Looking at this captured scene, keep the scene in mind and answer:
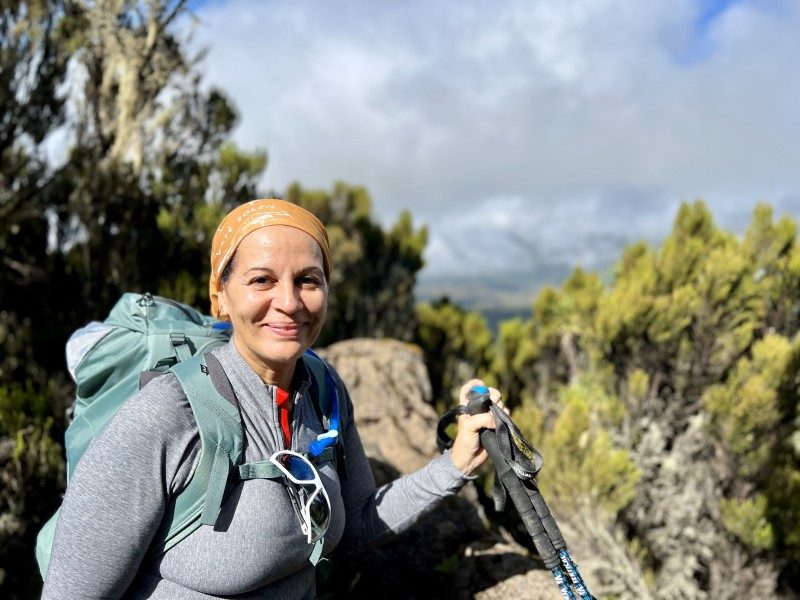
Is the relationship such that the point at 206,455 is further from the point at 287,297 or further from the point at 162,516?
the point at 287,297

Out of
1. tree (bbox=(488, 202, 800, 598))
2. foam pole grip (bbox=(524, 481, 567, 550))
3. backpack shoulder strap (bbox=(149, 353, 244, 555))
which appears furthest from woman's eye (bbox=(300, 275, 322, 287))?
tree (bbox=(488, 202, 800, 598))

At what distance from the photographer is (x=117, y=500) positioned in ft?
4.44

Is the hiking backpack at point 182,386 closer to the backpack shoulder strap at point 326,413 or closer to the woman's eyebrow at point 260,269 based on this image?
the backpack shoulder strap at point 326,413

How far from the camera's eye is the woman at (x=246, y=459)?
136cm

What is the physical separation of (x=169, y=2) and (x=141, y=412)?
683cm

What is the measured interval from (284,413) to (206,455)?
0.28m

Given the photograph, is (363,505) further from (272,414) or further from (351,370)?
(351,370)

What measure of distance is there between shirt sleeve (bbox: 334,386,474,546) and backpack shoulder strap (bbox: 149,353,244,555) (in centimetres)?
59

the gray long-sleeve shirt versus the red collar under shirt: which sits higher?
the red collar under shirt

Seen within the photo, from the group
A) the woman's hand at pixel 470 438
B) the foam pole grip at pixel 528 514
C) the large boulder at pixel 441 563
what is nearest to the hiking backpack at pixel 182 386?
the woman's hand at pixel 470 438

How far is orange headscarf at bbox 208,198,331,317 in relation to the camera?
1546 mm

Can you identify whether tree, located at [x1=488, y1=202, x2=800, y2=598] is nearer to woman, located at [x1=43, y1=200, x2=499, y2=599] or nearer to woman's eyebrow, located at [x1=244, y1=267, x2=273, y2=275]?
woman, located at [x1=43, y1=200, x2=499, y2=599]

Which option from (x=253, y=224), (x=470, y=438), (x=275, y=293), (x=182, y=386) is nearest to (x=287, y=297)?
(x=275, y=293)

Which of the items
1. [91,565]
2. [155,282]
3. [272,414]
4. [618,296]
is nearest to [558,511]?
[618,296]
